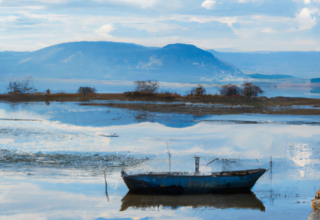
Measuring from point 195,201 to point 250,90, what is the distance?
2245 inches

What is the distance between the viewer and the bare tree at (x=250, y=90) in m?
67.5

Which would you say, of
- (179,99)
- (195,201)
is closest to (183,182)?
(195,201)

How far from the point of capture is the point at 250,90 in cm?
6844

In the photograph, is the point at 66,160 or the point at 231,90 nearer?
the point at 66,160

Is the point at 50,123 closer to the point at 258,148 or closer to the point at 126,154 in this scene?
the point at 126,154

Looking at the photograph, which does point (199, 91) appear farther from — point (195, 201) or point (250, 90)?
point (195, 201)

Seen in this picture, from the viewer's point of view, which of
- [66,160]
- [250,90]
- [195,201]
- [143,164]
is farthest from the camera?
[250,90]

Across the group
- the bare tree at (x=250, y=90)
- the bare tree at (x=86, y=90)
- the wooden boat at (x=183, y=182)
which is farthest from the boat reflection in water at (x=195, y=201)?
the bare tree at (x=86, y=90)

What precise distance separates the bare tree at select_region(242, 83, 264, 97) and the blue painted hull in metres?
54.7

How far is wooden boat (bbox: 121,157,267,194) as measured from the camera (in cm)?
1494

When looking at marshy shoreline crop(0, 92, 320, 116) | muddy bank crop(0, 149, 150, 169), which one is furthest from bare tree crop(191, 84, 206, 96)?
muddy bank crop(0, 149, 150, 169)

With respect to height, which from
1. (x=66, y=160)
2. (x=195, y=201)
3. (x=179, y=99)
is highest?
(x=179, y=99)

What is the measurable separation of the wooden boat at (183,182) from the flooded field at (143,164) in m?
0.37

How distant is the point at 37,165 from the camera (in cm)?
1878
